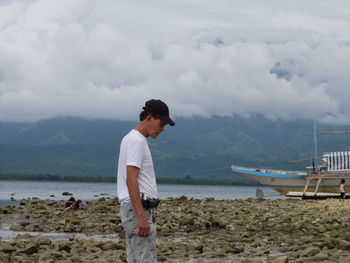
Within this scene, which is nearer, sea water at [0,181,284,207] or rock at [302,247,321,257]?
rock at [302,247,321,257]

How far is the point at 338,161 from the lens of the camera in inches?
2073

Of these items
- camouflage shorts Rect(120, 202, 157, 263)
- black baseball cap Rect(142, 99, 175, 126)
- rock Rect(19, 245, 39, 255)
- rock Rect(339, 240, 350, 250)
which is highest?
black baseball cap Rect(142, 99, 175, 126)

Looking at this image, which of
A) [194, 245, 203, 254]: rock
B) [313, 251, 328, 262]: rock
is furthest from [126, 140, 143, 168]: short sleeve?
[194, 245, 203, 254]: rock

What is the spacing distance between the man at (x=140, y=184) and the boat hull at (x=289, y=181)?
143ft

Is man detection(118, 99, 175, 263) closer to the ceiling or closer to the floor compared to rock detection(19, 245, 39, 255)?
closer to the ceiling

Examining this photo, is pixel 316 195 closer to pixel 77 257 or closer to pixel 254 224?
pixel 254 224

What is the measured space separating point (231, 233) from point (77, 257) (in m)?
7.38

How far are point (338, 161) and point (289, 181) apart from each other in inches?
184

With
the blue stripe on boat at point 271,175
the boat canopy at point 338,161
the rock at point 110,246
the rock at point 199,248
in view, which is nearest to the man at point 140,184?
the rock at point 199,248

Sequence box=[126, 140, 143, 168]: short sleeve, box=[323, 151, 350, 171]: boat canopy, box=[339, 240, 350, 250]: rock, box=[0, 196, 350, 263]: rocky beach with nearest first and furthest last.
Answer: box=[126, 140, 143, 168]: short sleeve → box=[0, 196, 350, 263]: rocky beach → box=[339, 240, 350, 250]: rock → box=[323, 151, 350, 171]: boat canopy

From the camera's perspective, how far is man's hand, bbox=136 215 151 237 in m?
8.23

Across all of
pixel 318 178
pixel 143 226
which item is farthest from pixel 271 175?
pixel 143 226

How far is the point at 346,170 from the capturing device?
168ft

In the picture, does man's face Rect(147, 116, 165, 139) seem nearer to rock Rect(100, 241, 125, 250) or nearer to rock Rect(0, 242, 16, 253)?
rock Rect(100, 241, 125, 250)
